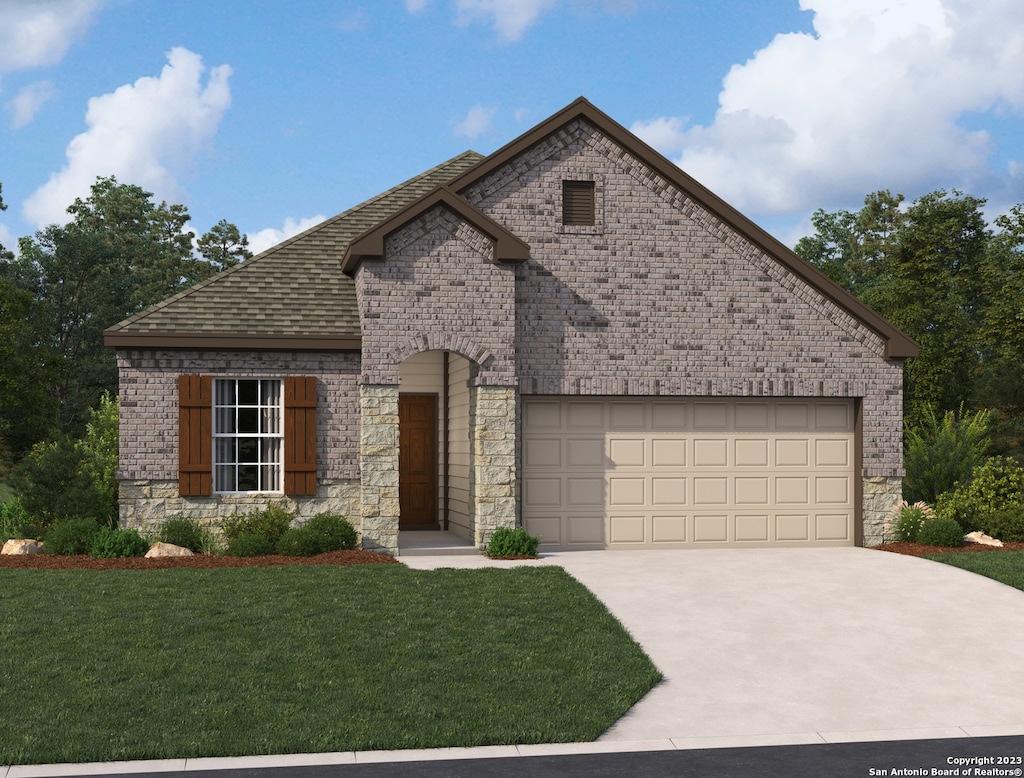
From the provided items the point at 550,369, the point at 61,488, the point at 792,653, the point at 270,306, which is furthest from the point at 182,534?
the point at 792,653

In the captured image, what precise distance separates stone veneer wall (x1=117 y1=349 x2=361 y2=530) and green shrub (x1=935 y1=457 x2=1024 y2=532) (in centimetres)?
1086

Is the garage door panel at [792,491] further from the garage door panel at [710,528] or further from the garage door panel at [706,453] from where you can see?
the garage door panel at [706,453]

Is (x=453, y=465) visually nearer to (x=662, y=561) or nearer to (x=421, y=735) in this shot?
(x=662, y=561)

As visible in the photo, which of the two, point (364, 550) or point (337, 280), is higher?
Result: point (337, 280)

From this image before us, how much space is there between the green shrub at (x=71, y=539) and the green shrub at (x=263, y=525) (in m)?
2.07

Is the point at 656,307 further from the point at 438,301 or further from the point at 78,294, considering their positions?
the point at 78,294

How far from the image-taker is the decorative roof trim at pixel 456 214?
1747 centimetres

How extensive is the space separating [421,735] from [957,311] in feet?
113

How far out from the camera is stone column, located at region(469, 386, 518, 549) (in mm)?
17828

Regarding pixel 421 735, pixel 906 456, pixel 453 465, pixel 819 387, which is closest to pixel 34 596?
pixel 421 735

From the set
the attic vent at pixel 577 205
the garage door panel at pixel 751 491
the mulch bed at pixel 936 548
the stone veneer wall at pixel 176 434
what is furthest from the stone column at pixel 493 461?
the mulch bed at pixel 936 548

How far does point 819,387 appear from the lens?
1967 centimetres

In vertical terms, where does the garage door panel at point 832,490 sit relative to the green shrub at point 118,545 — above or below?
above

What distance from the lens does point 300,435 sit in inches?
713
